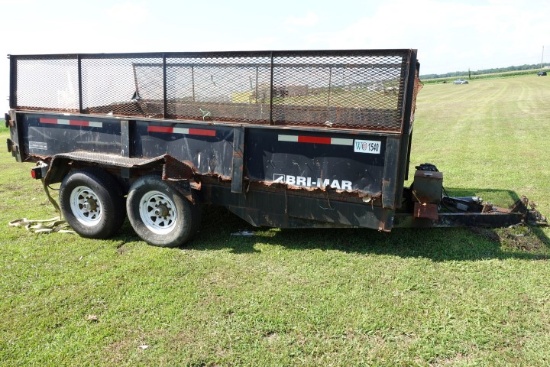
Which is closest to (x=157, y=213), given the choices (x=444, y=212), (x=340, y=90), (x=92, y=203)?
(x=92, y=203)

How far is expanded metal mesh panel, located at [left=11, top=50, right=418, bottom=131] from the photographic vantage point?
4.10 meters

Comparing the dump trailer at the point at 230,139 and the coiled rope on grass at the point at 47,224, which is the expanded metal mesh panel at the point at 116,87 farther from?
the coiled rope on grass at the point at 47,224

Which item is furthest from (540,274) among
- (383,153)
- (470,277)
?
(383,153)

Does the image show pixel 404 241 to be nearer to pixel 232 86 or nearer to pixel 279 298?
pixel 279 298

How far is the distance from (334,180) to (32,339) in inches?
113

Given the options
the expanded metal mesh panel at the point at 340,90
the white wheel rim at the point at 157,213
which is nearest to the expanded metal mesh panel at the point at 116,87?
the white wheel rim at the point at 157,213

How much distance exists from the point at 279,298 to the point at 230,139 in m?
1.75

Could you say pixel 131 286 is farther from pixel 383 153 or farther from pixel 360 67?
pixel 360 67

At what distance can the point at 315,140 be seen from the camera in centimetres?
429

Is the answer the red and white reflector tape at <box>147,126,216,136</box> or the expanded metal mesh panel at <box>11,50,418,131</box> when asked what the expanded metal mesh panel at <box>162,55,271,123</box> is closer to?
the expanded metal mesh panel at <box>11,50,418,131</box>

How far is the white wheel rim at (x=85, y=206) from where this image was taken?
5198mm

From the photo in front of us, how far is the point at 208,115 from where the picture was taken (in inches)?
186

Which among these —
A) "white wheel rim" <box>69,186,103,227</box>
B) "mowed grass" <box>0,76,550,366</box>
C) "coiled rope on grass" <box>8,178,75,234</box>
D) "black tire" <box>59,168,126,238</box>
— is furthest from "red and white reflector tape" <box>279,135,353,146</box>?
"coiled rope on grass" <box>8,178,75,234</box>

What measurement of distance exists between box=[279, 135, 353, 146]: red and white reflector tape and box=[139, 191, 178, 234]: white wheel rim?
152 centimetres
